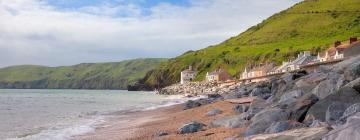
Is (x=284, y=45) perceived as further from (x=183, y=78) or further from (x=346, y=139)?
(x=346, y=139)

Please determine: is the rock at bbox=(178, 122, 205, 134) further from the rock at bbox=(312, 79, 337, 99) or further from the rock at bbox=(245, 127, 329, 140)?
the rock at bbox=(245, 127, 329, 140)

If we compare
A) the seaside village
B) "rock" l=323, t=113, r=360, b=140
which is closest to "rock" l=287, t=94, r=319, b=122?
"rock" l=323, t=113, r=360, b=140

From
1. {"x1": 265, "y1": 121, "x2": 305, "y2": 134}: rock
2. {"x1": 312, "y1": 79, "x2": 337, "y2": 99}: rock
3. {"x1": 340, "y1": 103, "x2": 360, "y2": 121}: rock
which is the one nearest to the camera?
{"x1": 340, "y1": 103, "x2": 360, "y2": 121}: rock

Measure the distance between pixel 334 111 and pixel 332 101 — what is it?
112 centimetres

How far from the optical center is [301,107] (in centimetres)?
1734

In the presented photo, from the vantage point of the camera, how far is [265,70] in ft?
417

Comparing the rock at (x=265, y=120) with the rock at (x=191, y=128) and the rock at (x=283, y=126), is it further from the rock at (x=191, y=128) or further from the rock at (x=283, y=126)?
the rock at (x=191, y=128)

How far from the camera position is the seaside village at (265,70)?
63338 millimetres

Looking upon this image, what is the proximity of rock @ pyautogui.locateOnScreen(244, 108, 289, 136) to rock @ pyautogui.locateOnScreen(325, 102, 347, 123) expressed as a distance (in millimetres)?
2200

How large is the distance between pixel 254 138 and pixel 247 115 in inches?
313

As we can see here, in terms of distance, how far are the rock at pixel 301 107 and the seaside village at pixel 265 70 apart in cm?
2309

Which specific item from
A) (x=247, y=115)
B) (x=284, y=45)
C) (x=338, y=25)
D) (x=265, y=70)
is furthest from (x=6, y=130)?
(x=338, y=25)

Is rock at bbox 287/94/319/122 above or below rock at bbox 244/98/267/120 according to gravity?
above

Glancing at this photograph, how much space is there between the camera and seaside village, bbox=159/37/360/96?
63.3m
